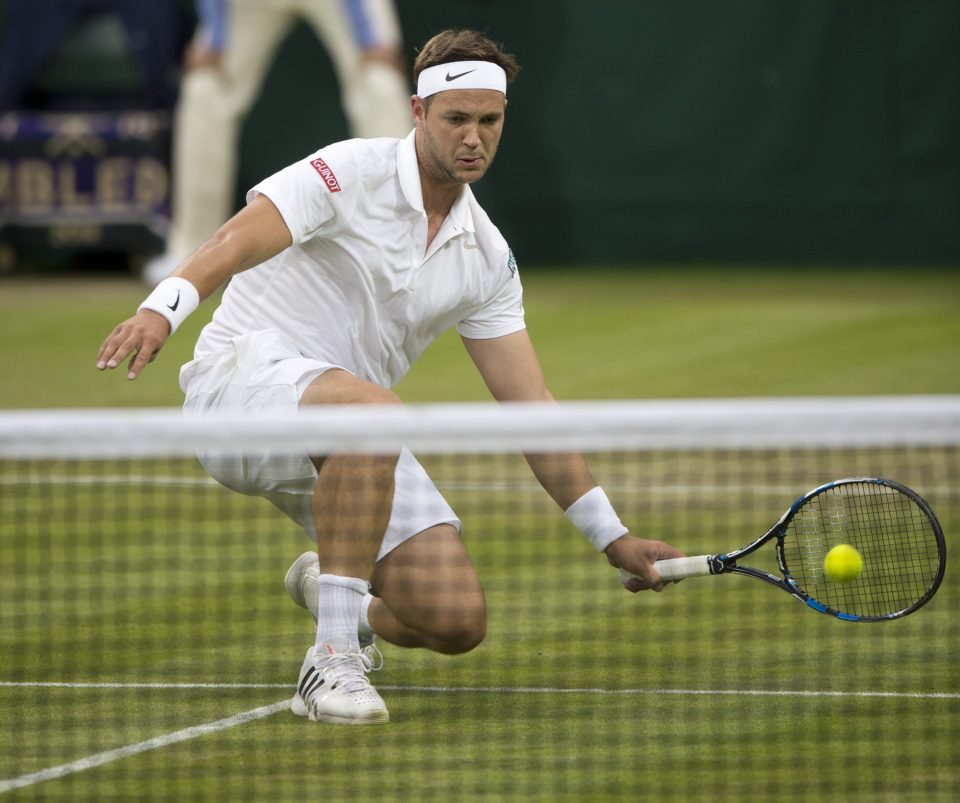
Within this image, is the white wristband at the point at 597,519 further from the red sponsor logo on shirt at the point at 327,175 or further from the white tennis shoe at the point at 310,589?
the red sponsor logo on shirt at the point at 327,175

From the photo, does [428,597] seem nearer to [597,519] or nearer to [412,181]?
[597,519]

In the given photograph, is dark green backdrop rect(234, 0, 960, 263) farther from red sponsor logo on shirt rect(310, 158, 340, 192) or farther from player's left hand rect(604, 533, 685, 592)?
player's left hand rect(604, 533, 685, 592)

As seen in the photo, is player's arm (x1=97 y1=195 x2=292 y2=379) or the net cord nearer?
the net cord

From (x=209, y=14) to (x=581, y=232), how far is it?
3.03 meters

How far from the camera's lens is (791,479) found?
695 cm

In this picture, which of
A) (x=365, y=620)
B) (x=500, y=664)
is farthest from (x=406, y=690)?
(x=500, y=664)

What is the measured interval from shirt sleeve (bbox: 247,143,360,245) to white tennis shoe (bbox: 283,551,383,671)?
756 mm

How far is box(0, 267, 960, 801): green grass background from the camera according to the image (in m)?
3.37

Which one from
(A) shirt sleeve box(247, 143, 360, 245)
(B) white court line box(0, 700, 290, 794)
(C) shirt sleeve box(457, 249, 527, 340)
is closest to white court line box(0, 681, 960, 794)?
(B) white court line box(0, 700, 290, 794)

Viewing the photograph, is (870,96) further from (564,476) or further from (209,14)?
(564,476)

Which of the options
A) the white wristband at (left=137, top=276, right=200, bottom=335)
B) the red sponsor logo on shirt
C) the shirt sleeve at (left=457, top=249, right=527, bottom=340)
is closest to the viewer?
the white wristband at (left=137, top=276, right=200, bottom=335)

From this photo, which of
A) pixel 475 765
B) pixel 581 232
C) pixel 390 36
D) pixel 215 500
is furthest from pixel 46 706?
pixel 581 232

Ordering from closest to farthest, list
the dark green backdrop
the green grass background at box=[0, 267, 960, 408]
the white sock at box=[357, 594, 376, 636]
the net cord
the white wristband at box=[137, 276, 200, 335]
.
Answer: the net cord < the white wristband at box=[137, 276, 200, 335] < the white sock at box=[357, 594, 376, 636] < the green grass background at box=[0, 267, 960, 408] < the dark green backdrop

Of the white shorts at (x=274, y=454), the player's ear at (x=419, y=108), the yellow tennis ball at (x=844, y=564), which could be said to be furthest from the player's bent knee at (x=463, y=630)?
the player's ear at (x=419, y=108)
